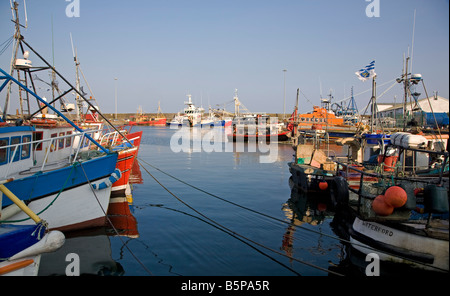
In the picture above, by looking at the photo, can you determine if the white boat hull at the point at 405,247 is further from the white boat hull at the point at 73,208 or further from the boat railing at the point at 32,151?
the boat railing at the point at 32,151

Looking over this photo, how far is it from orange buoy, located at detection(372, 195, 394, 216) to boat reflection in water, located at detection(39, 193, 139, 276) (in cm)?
735

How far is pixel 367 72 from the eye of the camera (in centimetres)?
2192

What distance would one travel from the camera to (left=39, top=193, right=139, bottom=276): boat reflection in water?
28.9 feet

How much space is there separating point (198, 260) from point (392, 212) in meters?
5.77

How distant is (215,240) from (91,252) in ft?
13.7

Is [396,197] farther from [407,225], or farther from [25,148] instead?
[25,148]

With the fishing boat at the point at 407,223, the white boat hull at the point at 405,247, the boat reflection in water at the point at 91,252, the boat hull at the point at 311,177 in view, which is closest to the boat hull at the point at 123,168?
the boat reflection in water at the point at 91,252

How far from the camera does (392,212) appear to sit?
27.4 ft

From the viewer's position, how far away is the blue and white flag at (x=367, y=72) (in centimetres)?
2152

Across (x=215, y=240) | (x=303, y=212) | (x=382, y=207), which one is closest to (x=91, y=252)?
(x=215, y=240)

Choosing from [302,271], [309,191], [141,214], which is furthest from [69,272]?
[309,191]

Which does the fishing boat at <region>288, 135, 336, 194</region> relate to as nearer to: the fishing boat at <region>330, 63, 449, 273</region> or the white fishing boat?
the fishing boat at <region>330, 63, 449, 273</region>

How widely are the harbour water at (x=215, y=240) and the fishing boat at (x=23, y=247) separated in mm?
1736
